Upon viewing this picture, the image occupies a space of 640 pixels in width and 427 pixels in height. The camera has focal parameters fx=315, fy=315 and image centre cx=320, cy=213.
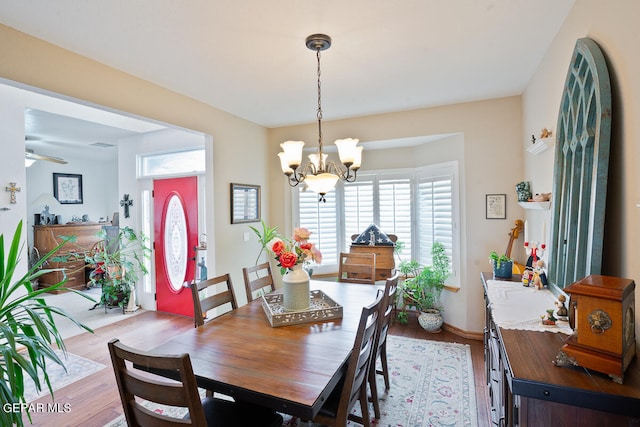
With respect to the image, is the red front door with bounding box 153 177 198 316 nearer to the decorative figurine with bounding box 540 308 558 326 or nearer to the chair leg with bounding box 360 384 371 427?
the chair leg with bounding box 360 384 371 427

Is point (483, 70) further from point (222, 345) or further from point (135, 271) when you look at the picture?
point (135, 271)

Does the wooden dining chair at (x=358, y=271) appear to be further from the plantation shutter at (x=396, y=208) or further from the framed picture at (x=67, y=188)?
the framed picture at (x=67, y=188)

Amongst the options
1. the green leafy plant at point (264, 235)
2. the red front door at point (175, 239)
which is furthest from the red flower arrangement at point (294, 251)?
the red front door at point (175, 239)

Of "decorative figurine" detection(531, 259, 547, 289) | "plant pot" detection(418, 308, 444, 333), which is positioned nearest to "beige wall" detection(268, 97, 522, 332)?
"plant pot" detection(418, 308, 444, 333)

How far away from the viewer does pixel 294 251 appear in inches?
85.7

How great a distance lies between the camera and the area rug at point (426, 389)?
2.21m

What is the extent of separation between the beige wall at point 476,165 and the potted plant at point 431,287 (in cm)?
18

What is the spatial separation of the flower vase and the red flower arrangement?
0.21 ft

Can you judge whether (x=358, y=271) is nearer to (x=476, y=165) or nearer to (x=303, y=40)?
(x=476, y=165)

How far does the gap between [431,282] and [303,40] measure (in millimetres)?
2855

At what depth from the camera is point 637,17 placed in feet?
3.82

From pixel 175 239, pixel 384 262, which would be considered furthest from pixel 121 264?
pixel 384 262

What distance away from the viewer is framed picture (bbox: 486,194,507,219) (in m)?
3.31

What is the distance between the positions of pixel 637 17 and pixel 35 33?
10.2 ft
